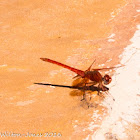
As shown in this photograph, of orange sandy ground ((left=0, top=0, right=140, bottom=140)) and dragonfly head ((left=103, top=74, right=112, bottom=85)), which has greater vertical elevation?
dragonfly head ((left=103, top=74, right=112, bottom=85))

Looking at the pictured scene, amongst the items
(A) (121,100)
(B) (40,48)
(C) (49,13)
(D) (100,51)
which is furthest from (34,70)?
(C) (49,13)

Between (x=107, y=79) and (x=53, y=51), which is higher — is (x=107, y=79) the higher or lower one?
the higher one

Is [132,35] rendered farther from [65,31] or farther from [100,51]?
[65,31]

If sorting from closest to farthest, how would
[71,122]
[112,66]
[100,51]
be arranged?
[71,122]
[112,66]
[100,51]

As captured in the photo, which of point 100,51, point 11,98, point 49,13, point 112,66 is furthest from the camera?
point 49,13

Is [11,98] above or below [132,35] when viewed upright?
below

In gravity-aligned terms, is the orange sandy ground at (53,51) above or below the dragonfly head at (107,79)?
below

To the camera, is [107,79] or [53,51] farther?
[53,51]

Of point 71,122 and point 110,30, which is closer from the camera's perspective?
point 71,122
